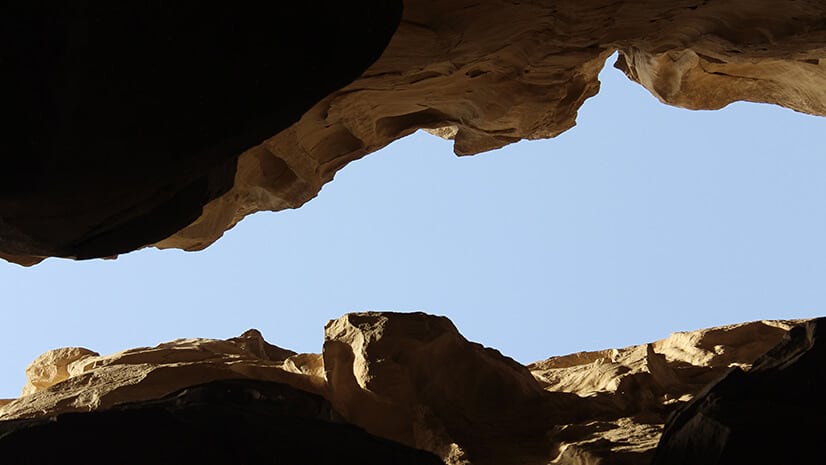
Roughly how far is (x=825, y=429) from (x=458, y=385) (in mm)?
5255

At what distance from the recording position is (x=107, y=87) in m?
5.77

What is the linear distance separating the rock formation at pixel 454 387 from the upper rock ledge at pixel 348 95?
2006mm

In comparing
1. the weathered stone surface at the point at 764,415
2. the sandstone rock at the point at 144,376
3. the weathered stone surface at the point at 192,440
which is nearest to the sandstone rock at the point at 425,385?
the sandstone rock at the point at 144,376

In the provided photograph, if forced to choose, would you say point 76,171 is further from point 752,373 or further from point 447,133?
point 447,133

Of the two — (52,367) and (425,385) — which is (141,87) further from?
(52,367)

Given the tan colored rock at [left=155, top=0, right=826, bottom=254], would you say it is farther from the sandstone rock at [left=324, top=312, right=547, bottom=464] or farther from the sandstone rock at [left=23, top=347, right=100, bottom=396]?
the sandstone rock at [left=23, top=347, right=100, bottom=396]

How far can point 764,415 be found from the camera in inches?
254

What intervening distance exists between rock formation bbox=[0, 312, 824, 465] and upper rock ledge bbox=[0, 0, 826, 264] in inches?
79.0

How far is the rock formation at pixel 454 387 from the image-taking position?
28.6ft

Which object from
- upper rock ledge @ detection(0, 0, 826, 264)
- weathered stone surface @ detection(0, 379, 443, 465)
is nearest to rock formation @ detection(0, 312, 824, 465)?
weathered stone surface @ detection(0, 379, 443, 465)

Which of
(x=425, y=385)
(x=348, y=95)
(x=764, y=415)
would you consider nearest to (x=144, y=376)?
(x=425, y=385)

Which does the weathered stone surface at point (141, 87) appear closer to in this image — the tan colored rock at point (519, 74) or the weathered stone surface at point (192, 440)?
the weathered stone surface at point (192, 440)

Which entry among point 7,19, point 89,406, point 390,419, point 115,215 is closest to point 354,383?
A: point 390,419

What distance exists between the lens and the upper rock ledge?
6019 millimetres
